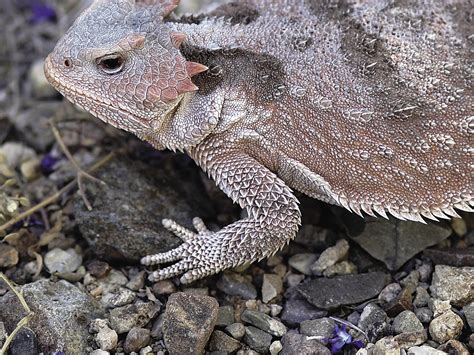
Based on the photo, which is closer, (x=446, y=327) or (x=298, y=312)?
(x=446, y=327)

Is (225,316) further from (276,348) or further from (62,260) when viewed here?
(62,260)

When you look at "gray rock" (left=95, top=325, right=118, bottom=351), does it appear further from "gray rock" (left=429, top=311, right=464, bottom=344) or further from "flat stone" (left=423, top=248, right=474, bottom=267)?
"flat stone" (left=423, top=248, right=474, bottom=267)

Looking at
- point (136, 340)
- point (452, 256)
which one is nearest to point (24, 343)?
point (136, 340)

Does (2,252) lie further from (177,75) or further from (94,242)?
(177,75)

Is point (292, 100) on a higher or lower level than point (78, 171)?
higher

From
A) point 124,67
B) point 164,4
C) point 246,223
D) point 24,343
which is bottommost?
point 24,343

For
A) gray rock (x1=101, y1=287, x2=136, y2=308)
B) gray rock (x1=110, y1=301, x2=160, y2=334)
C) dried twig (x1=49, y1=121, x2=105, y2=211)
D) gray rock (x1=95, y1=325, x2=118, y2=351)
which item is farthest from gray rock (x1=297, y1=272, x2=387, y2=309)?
dried twig (x1=49, y1=121, x2=105, y2=211)

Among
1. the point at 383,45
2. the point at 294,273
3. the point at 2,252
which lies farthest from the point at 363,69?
the point at 2,252
